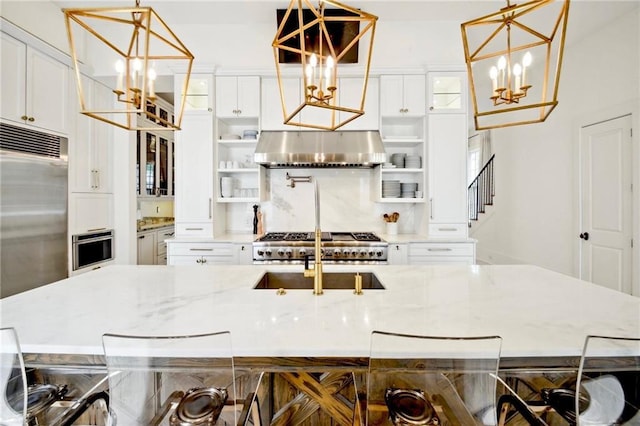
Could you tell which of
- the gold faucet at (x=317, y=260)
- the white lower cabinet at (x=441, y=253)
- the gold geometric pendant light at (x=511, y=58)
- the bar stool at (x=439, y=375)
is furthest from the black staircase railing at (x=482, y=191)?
the bar stool at (x=439, y=375)

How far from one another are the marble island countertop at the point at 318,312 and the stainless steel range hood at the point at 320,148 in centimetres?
174

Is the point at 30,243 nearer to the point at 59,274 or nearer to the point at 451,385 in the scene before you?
the point at 59,274

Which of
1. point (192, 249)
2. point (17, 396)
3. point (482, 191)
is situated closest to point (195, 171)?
point (192, 249)

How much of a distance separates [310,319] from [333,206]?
277 cm

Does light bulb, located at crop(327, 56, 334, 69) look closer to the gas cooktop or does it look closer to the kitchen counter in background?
the gas cooktop

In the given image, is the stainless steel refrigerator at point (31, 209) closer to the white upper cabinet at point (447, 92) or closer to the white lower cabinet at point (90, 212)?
the white lower cabinet at point (90, 212)

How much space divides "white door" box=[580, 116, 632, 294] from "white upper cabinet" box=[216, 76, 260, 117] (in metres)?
3.92

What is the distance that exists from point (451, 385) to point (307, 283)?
3.59ft

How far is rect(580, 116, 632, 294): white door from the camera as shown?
3.24 meters

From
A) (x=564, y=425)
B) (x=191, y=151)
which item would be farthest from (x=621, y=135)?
(x=191, y=151)

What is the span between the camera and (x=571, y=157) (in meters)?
3.95

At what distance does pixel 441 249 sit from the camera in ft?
10.8

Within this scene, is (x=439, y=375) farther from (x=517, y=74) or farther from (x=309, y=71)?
(x=517, y=74)

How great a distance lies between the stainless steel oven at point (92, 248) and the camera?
3.28m
